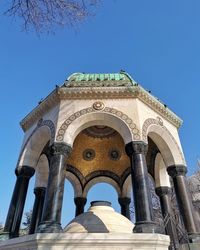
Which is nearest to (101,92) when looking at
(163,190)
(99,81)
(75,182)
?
(99,81)

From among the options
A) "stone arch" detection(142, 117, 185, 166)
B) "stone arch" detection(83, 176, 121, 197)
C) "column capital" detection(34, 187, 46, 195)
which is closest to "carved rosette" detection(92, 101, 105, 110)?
"stone arch" detection(142, 117, 185, 166)

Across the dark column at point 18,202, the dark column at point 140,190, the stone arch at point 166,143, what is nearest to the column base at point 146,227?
the dark column at point 140,190

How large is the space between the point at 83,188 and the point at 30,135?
4.60m

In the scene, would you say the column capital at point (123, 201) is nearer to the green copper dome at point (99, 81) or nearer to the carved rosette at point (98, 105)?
the carved rosette at point (98, 105)

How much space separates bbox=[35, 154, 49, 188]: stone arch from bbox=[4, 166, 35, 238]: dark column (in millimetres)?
2041

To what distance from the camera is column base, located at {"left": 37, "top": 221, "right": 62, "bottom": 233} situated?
18.4 ft

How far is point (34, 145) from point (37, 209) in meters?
2.94

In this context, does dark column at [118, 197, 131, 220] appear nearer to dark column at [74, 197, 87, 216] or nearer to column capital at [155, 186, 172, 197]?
dark column at [74, 197, 87, 216]

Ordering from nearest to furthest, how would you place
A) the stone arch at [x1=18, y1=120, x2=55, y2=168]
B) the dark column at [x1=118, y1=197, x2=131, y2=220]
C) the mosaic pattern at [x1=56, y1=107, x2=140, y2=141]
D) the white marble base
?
1. the white marble base
2. the mosaic pattern at [x1=56, y1=107, x2=140, y2=141]
3. the stone arch at [x1=18, y1=120, x2=55, y2=168]
4. the dark column at [x1=118, y1=197, x2=131, y2=220]

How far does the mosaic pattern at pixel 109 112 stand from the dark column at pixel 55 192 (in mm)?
454

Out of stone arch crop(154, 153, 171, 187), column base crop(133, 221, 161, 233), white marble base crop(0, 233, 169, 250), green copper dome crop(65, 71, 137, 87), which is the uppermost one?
green copper dome crop(65, 71, 137, 87)

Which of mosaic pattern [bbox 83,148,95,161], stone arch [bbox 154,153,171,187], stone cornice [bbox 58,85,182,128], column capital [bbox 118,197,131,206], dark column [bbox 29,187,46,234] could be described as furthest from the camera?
mosaic pattern [bbox 83,148,95,161]

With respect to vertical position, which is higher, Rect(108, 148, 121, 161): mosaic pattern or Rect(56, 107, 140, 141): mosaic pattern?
Rect(108, 148, 121, 161): mosaic pattern

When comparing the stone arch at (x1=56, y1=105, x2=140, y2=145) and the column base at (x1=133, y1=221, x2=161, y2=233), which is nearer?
the column base at (x1=133, y1=221, x2=161, y2=233)
